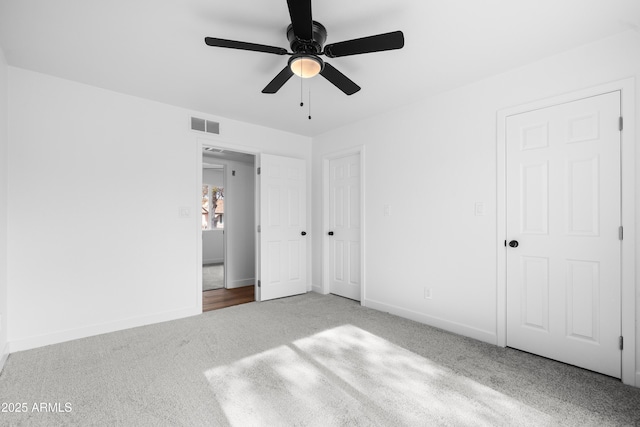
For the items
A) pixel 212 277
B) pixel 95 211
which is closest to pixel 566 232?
pixel 95 211

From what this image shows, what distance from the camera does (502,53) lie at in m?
2.41

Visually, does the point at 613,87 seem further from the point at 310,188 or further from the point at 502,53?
the point at 310,188

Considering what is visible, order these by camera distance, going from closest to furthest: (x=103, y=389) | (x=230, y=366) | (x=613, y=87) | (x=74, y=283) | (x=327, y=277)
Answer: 1. (x=103, y=389)
2. (x=613, y=87)
3. (x=230, y=366)
4. (x=74, y=283)
5. (x=327, y=277)

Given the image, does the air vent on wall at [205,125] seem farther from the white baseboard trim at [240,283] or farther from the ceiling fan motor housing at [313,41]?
the white baseboard trim at [240,283]

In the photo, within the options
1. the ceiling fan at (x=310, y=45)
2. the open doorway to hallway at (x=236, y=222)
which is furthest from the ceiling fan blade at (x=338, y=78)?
the open doorway to hallway at (x=236, y=222)

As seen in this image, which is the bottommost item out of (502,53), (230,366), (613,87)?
(230,366)

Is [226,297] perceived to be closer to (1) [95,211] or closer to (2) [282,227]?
(2) [282,227]

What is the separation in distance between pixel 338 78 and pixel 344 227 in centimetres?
248

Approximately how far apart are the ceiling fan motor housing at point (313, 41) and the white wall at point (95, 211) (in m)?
2.15

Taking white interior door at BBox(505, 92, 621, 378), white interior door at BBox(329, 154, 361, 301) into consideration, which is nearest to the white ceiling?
white interior door at BBox(505, 92, 621, 378)

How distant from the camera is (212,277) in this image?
604cm

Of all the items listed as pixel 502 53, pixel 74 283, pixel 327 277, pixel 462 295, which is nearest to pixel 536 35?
pixel 502 53

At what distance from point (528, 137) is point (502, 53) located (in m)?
0.73

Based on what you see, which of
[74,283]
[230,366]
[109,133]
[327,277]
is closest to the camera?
[230,366]
